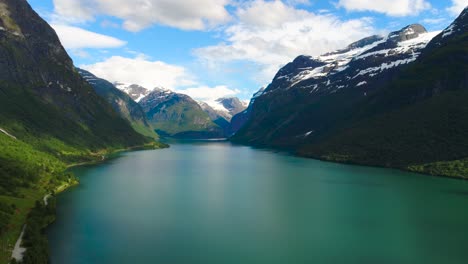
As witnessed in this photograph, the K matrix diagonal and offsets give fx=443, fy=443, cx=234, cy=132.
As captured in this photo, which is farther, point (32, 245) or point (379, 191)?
point (379, 191)

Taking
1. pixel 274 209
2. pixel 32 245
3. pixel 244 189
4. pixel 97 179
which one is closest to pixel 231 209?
pixel 274 209

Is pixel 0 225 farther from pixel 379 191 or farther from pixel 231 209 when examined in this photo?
pixel 379 191

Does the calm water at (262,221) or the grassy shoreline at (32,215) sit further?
the calm water at (262,221)

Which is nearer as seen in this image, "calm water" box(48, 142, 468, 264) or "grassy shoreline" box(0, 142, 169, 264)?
"grassy shoreline" box(0, 142, 169, 264)

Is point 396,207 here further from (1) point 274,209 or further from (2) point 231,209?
(2) point 231,209

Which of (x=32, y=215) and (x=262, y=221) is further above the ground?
(x=32, y=215)

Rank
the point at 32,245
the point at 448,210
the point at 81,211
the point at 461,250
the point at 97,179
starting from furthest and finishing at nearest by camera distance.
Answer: the point at 97,179 → the point at 448,210 → the point at 81,211 → the point at 461,250 → the point at 32,245

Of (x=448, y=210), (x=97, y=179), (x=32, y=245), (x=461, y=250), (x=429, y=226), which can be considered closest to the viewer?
(x=32, y=245)
